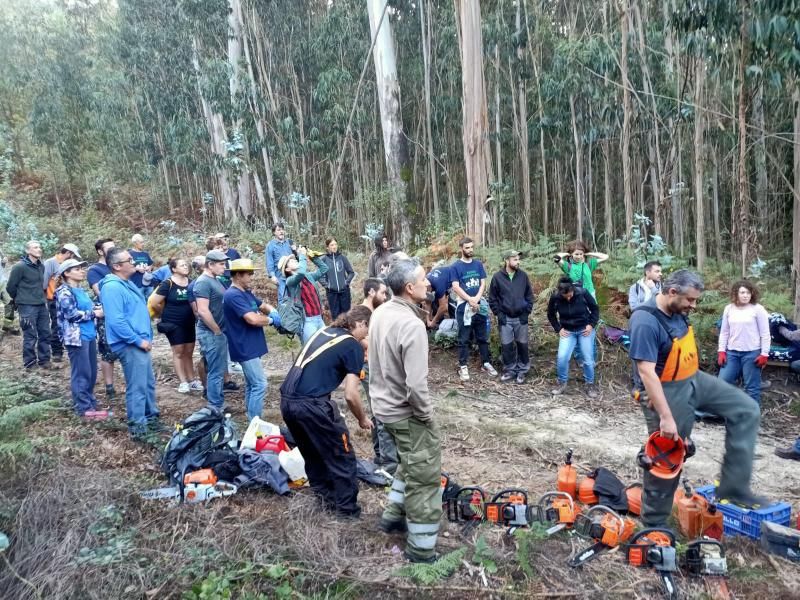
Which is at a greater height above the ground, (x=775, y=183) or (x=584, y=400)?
(x=775, y=183)

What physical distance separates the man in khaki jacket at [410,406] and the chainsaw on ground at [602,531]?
909 mm

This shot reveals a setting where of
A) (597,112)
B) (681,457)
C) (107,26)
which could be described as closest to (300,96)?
(597,112)

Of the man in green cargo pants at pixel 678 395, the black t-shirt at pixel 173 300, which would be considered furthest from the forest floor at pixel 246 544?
the black t-shirt at pixel 173 300

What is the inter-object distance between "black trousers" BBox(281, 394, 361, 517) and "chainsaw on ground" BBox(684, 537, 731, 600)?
2.10 meters

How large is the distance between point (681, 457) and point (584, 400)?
3644mm

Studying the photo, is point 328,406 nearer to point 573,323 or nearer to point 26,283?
point 573,323

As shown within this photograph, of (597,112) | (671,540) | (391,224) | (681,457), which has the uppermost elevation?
(597,112)

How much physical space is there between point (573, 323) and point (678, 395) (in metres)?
3.44

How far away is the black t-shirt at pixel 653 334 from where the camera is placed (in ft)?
12.6

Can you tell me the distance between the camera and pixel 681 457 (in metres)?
3.82

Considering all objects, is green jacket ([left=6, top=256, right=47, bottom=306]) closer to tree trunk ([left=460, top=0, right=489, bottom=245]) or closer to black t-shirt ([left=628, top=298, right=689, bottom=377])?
tree trunk ([left=460, top=0, right=489, bottom=245])

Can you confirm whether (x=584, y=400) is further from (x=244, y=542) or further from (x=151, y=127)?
(x=151, y=127)

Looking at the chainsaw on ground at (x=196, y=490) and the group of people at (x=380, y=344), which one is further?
the chainsaw on ground at (x=196, y=490)

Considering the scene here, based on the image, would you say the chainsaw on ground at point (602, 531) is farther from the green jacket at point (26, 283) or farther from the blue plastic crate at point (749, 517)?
the green jacket at point (26, 283)
